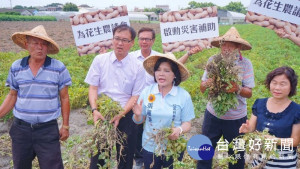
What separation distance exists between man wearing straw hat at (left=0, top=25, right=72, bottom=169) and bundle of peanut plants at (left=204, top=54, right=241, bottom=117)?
4.85 feet

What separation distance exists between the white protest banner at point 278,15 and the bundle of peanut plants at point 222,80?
0.90 meters

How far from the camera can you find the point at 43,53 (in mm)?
2580

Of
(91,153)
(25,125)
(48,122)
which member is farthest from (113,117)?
(25,125)

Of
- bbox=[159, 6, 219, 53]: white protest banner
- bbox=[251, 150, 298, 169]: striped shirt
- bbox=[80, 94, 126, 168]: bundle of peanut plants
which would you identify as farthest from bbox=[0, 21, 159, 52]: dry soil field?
bbox=[251, 150, 298, 169]: striped shirt

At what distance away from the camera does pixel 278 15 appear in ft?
10.4

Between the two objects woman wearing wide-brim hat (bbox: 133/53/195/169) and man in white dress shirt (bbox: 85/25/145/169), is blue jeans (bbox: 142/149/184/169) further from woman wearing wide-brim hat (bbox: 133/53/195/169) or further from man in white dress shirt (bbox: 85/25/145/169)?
man in white dress shirt (bbox: 85/25/145/169)

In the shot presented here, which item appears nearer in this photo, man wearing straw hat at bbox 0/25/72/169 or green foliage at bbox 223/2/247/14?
man wearing straw hat at bbox 0/25/72/169

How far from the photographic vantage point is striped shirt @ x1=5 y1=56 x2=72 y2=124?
2543 millimetres

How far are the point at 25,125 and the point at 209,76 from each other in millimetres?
1875

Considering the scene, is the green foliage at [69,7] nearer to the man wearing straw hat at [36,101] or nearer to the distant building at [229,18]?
the distant building at [229,18]

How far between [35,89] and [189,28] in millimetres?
2282

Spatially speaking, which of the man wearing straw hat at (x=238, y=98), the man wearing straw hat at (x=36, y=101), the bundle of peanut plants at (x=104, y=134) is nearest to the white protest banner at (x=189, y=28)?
the man wearing straw hat at (x=238, y=98)

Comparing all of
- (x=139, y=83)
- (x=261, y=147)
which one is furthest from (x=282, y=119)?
(x=139, y=83)

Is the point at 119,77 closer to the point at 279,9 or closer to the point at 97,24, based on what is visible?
the point at 97,24
